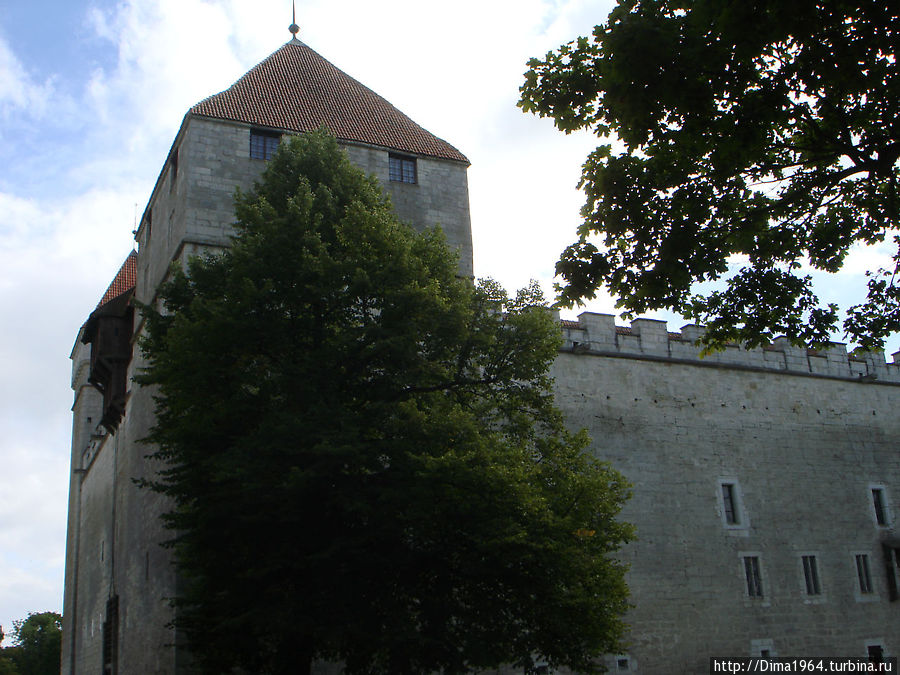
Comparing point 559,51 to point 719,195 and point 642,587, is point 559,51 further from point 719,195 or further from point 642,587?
point 642,587

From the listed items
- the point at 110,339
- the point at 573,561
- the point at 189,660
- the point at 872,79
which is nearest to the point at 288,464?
the point at 573,561

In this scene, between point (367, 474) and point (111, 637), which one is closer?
point (367, 474)

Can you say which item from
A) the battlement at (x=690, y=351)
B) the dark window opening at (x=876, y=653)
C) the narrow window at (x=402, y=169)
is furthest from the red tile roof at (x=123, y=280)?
the dark window opening at (x=876, y=653)

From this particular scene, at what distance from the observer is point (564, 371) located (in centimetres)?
2227

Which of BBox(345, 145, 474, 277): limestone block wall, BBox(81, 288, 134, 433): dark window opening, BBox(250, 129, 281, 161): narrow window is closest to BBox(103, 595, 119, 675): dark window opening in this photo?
BBox(81, 288, 134, 433): dark window opening

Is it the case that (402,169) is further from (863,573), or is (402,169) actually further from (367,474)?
(863,573)

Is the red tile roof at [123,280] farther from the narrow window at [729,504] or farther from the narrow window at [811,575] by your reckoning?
the narrow window at [811,575]

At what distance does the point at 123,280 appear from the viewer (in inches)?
1387

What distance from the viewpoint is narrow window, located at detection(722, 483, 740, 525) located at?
75.0 feet

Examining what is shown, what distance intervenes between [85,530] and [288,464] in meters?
24.4

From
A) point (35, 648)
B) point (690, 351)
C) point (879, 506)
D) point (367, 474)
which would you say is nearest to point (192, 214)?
point (367, 474)

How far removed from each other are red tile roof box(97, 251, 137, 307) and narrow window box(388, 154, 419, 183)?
15003 millimetres

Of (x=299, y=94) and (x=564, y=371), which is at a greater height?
(x=299, y=94)

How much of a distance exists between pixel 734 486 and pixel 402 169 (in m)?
12.0
